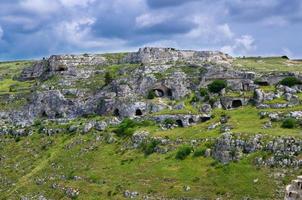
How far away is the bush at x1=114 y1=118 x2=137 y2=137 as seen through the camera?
8712 cm

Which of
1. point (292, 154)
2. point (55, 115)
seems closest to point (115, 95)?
point (55, 115)

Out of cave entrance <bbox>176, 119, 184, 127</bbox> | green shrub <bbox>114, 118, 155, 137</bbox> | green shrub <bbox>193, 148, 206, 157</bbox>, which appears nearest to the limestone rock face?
green shrub <bbox>114, 118, 155, 137</bbox>

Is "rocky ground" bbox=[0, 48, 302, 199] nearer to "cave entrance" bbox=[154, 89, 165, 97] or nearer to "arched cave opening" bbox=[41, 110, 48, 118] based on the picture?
"cave entrance" bbox=[154, 89, 165, 97]

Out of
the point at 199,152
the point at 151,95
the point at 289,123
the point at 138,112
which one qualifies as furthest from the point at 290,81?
the point at 199,152

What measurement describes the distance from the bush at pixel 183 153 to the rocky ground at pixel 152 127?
178 millimetres

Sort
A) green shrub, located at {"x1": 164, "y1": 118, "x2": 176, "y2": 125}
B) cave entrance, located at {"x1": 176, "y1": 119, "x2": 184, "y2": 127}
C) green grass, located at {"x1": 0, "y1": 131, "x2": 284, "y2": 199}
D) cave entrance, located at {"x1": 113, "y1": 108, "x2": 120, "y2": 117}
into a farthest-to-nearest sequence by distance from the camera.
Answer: cave entrance, located at {"x1": 113, "y1": 108, "x2": 120, "y2": 117} → cave entrance, located at {"x1": 176, "y1": 119, "x2": 184, "y2": 127} → green shrub, located at {"x1": 164, "y1": 118, "x2": 176, "y2": 125} → green grass, located at {"x1": 0, "y1": 131, "x2": 284, "y2": 199}

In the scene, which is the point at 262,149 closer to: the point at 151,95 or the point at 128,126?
the point at 128,126

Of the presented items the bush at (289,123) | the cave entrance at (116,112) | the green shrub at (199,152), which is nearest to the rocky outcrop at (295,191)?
the green shrub at (199,152)

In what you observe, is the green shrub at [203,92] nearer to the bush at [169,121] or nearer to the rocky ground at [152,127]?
the rocky ground at [152,127]

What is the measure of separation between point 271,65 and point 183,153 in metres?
54.1

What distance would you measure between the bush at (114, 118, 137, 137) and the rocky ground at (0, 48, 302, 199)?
22 centimetres

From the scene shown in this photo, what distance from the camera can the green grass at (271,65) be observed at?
375ft

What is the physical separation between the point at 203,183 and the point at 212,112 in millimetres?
24977

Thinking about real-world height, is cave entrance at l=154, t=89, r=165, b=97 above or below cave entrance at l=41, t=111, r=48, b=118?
above
